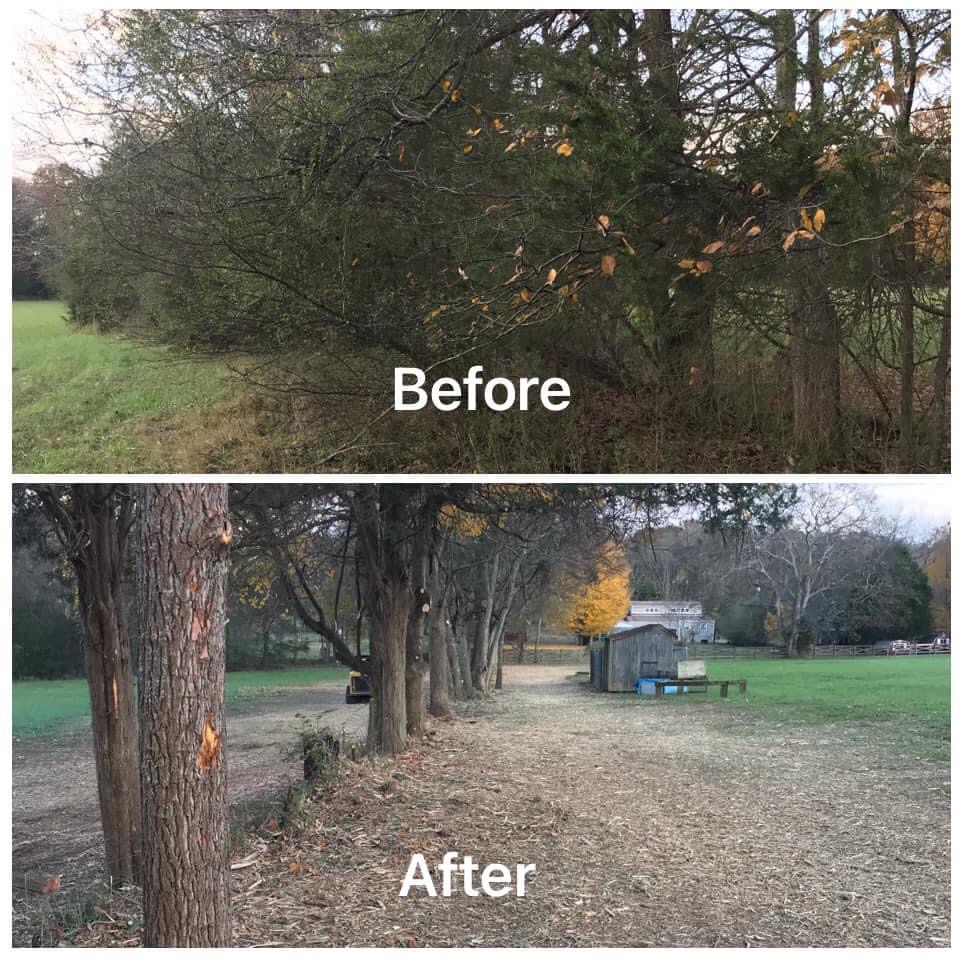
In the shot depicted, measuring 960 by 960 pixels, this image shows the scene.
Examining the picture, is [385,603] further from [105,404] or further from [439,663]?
[105,404]

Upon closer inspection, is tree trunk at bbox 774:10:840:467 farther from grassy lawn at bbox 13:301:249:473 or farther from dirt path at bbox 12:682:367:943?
grassy lawn at bbox 13:301:249:473

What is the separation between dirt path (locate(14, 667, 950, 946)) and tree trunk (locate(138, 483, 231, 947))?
2.29ft

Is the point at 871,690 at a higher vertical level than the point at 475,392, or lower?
lower

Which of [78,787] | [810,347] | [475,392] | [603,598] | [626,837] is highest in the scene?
[810,347]

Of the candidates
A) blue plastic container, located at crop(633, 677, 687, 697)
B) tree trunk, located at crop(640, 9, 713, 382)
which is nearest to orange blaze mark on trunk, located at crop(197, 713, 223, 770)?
blue plastic container, located at crop(633, 677, 687, 697)

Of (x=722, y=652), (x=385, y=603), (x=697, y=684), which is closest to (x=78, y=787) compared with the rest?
(x=385, y=603)

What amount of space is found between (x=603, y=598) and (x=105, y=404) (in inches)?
196

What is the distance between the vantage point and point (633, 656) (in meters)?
4.83

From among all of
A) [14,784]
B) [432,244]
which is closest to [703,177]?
[432,244]

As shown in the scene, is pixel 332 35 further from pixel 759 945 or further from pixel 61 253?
pixel 759 945

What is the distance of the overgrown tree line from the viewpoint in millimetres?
4750

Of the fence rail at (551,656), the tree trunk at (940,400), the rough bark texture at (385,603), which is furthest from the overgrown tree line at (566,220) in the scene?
the fence rail at (551,656)

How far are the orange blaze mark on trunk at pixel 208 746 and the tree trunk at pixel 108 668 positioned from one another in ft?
4.26

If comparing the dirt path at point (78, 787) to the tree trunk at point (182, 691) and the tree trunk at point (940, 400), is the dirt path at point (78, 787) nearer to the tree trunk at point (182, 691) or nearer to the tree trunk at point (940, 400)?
the tree trunk at point (182, 691)
